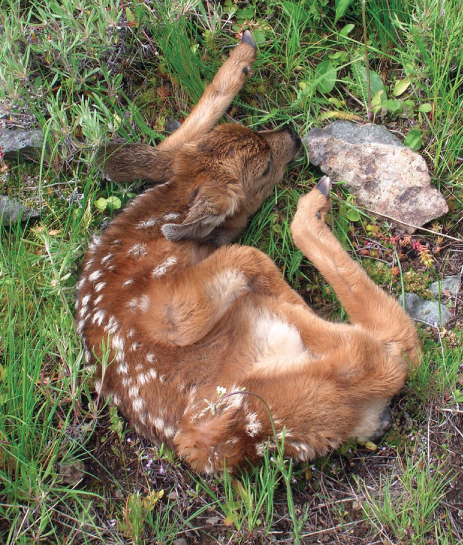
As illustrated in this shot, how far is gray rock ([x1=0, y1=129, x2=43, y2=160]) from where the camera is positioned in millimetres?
4219

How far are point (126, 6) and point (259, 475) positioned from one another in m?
3.73

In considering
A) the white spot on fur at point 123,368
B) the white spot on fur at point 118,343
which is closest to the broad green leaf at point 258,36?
the white spot on fur at point 118,343

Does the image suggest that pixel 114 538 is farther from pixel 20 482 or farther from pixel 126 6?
pixel 126 6

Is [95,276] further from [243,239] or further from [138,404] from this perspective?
[243,239]

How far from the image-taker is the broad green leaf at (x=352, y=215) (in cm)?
405

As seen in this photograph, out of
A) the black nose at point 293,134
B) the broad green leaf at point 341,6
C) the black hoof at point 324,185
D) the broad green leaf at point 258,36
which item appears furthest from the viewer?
the broad green leaf at point 258,36

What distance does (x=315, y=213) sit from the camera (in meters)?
3.90

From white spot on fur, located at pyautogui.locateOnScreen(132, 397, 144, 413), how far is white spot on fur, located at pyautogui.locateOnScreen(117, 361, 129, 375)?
0.60 ft

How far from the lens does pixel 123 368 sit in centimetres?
341

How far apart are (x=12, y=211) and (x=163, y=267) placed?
4.61 feet

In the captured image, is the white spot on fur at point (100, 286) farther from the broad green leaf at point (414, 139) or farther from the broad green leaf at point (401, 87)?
the broad green leaf at point (401, 87)

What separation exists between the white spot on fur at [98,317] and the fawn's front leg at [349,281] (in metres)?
1.47

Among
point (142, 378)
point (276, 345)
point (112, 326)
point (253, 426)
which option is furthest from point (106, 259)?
point (253, 426)

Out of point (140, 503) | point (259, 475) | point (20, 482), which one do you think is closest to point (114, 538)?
point (140, 503)
